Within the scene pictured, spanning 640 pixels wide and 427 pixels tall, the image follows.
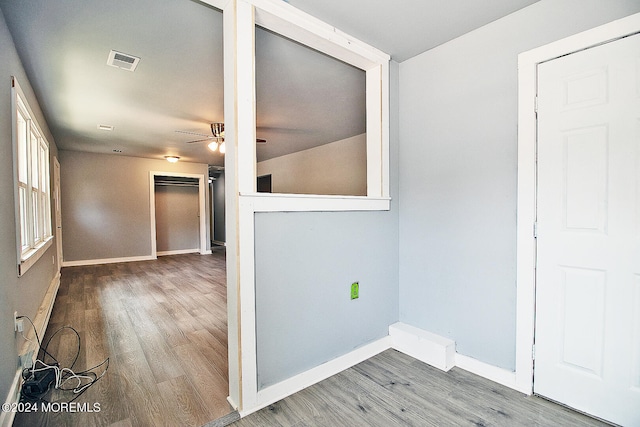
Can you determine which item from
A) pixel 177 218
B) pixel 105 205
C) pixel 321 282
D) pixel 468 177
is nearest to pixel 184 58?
pixel 321 282

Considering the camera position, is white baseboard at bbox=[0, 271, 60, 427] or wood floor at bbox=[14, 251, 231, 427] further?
wood floor at bbox=[14, 251, 231, 427]

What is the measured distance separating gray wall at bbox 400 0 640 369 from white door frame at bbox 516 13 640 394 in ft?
0.15

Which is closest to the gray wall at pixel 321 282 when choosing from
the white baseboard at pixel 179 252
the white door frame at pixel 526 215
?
the white door frame at pixel 526 215

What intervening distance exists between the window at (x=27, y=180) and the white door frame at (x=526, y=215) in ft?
11.1

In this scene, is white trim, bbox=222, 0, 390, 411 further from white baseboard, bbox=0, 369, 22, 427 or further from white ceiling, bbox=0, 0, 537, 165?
white baseboard, bbox=0, 369, 22, 427

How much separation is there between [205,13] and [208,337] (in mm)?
2580

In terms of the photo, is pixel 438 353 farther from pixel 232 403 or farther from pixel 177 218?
pixel 177 218

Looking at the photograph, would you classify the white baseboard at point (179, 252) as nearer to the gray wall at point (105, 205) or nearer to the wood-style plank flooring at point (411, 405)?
the gray wall at point (105, 205)

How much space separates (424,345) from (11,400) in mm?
2592

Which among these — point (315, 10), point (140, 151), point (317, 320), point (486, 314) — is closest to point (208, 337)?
point (317, 320)

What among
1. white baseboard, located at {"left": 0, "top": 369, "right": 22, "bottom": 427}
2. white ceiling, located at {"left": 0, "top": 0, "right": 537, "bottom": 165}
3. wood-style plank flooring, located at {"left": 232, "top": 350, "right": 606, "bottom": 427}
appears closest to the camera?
white baseboard, located at {"left": 0, "top": 369, "right": 22, "bottom": 427}

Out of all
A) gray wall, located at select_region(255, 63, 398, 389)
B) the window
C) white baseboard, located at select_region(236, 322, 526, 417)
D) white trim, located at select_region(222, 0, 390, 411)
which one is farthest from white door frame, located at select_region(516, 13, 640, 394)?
the window

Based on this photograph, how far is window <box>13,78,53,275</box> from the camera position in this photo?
2.12 m

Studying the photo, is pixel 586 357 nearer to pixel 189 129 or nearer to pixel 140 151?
pixel 189 129
